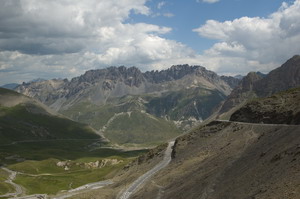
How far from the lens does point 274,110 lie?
3607 inches

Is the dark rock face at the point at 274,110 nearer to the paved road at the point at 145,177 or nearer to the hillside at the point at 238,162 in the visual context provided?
the hillside at the point at 238,162

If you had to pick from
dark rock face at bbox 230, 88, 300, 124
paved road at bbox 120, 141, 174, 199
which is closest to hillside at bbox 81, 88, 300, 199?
dark rock face at bbox 230, 88, 300, 124

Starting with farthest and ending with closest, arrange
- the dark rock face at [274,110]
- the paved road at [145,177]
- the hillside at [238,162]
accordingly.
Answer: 1. the paved road at [145,177]
2. the dark rock face at [274,110]
3. the hillside at [238,162]

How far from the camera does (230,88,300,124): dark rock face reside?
274ft

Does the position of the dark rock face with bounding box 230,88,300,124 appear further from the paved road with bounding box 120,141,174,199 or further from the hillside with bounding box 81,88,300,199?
the paved road with bounding box 120,141,174,199

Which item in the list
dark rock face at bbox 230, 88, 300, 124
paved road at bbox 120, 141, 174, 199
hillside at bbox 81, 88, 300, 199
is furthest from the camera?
paved road at bbox 120, 141, 174, 199

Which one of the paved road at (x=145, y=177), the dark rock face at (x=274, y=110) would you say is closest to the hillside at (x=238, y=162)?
the dark rock face at (x=274, y=110)

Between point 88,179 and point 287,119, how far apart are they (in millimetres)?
115786

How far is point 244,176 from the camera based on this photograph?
57.6 m

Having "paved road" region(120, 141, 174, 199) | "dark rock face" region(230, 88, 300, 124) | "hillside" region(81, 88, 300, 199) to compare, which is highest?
"dark rock face" region(230, 88, 300, 124)

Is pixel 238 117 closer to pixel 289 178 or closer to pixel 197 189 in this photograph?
pixel 197 189

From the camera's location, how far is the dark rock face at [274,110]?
274 ft

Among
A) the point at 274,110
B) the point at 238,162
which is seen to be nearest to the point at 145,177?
the point at 238,162

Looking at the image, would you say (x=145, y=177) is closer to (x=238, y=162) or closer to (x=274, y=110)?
(x=238, y=162)
